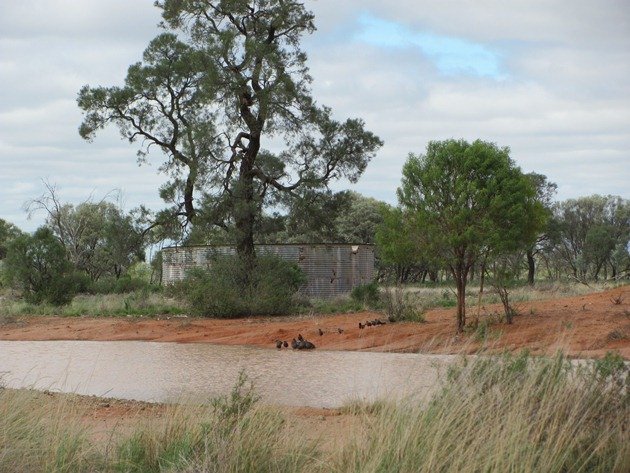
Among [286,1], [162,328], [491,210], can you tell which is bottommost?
[162,328]

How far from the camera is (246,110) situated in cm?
3114

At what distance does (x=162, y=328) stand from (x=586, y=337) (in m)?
12.0

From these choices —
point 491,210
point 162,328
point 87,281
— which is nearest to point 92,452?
point 491,210

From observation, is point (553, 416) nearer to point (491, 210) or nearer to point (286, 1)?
point (491, 210)

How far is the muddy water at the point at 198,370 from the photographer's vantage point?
13.2 m

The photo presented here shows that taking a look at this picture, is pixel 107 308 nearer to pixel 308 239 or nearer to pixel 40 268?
pixel 40 268

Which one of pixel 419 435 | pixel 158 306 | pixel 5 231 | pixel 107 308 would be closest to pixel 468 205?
pixel 419 435

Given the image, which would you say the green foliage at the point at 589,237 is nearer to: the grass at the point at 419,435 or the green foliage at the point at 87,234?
the green foliage at the point at 87,234

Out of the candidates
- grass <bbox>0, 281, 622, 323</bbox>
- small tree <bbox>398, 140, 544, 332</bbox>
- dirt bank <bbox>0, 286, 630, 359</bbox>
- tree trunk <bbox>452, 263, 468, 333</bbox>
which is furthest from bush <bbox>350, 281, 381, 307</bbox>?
small tree <bbox>398, 140, 544, 332</bbox>

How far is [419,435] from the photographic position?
22.1 feet

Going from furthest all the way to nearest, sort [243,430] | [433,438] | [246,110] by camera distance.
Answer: [246,110], [243,430], [433,438]

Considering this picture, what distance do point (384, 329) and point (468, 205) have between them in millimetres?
3624

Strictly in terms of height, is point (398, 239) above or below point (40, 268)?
above

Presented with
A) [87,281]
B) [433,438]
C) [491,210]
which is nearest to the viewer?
[433,438]
